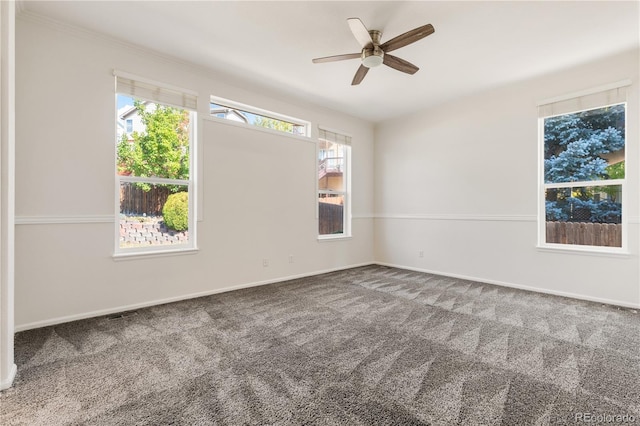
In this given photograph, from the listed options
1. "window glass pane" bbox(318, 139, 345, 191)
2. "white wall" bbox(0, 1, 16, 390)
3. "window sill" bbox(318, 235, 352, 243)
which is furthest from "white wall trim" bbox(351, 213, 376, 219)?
"white wall" bbox(0, 1, 16, 390)

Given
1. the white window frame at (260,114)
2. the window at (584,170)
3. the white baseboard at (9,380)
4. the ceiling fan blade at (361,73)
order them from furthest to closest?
the white window frame at (260,114) → the window at (584,170) → the ceiling fan blade at (361,73) → the white baseboard at (9,380)

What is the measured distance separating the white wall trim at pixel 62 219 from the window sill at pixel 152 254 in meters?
0.39

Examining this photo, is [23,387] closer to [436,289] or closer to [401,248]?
[436,289]

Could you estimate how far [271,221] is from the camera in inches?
169

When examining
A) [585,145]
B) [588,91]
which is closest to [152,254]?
[585,145]

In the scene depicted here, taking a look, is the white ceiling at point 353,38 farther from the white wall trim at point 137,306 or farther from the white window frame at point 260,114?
the white wall trim at point 137,306

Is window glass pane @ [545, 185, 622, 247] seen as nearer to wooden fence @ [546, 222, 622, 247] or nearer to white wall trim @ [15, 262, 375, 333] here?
wooden fence @ [546, 222, 622, 247]

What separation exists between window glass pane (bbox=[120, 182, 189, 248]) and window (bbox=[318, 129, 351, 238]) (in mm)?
2246

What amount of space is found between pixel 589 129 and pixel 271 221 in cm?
428

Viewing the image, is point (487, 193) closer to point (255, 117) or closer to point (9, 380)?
point (255, 117)

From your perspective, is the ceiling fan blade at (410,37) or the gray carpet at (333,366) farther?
the ceiling fan blade at (410,37)

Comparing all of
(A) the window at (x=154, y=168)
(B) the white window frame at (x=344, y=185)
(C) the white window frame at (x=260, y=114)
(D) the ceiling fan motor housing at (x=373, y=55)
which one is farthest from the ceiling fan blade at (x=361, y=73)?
(A) the window at (x=154, y=168)

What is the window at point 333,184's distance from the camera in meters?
5.07

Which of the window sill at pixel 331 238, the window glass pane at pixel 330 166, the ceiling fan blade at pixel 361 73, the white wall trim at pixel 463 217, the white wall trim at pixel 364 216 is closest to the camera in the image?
the ceiling fan blade at pixel 361 73
